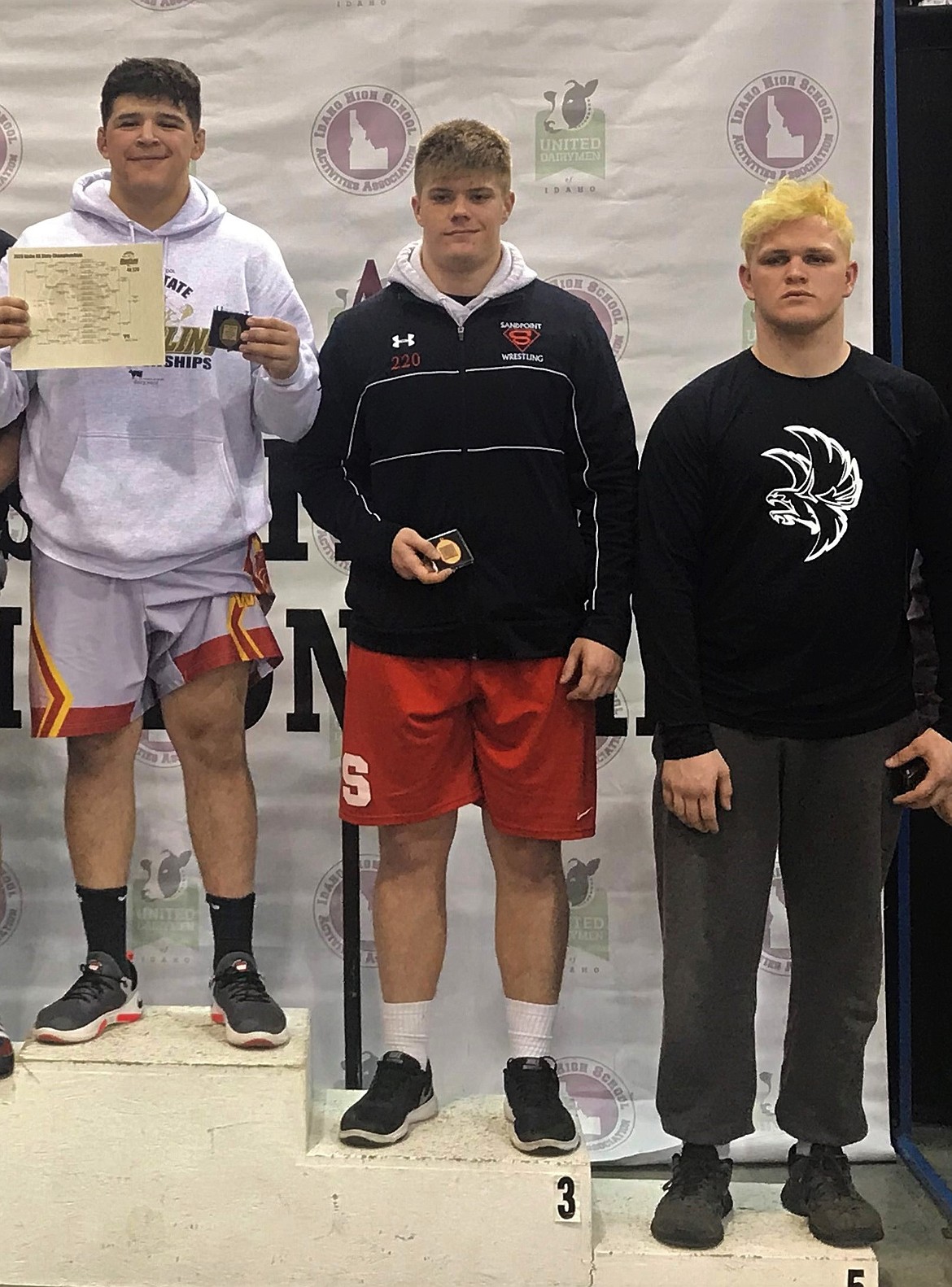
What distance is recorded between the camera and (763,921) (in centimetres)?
203

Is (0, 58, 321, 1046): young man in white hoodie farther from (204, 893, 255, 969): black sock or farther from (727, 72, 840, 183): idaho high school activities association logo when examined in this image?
(727, 72, 840, 183): idaho high school activities association logo

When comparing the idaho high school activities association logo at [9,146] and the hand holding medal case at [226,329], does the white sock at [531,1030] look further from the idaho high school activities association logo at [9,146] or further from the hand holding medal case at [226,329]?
the idaho high school activities association logo at [9,146]

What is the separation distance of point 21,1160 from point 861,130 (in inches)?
103

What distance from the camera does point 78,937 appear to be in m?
2.82

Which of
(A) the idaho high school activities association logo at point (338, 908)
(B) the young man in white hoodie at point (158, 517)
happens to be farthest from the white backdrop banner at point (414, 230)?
(B) the young man in white hoodie at point (158, 517)

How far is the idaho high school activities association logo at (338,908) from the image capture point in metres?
2.80

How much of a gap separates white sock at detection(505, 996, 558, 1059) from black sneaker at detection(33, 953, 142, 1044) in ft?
2.34

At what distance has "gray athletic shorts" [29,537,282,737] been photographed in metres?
2.11

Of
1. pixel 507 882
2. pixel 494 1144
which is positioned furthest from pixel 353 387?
pixel 494 1144

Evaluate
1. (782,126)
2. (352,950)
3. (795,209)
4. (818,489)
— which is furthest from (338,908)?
(782,126)

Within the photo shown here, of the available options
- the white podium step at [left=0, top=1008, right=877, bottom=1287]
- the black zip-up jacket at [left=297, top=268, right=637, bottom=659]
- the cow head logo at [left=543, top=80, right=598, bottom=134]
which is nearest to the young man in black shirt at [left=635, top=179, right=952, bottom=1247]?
the black zip-up jacket at [left=297, top=268, right=637, bottom=659]

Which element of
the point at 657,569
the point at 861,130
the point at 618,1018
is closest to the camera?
the point at 657,569

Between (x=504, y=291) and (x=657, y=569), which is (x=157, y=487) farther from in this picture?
(x=657, y=569)

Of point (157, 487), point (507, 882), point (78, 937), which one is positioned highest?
point (157, 487)
